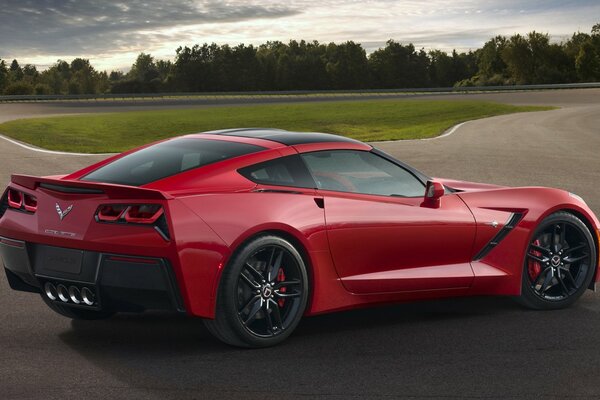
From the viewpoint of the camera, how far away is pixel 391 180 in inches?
259

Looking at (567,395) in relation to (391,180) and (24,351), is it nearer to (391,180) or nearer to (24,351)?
(391,180)

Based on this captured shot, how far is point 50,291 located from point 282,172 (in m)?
1.58

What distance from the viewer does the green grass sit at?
121ft

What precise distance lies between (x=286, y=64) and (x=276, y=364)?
13862 centimetres

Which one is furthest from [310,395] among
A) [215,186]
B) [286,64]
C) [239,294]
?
[286,64]

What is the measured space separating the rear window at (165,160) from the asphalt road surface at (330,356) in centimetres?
101

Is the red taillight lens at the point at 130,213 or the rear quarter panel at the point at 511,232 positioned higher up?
the red taillight lens at the point at 130,213

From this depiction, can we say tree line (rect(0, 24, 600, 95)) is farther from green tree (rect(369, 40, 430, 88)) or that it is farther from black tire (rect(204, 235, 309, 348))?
black tire (rect(204, 235, 309, 348))

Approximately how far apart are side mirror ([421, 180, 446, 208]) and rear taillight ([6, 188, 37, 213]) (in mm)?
2531

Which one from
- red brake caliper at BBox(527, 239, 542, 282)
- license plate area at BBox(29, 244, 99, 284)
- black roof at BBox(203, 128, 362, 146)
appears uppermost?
black roof at BBox(203, 128, 362, 146)

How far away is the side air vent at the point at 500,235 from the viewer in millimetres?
6793

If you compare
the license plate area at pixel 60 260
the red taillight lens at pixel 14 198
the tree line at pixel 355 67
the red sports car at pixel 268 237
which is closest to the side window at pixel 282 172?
the red sports car at pixel 268 237

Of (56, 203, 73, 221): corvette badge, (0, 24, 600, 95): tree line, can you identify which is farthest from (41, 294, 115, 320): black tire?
(0, 24, 600, 95): tree line

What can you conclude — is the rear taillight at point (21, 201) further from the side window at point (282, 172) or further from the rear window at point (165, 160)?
the side window at point (282, 172)
